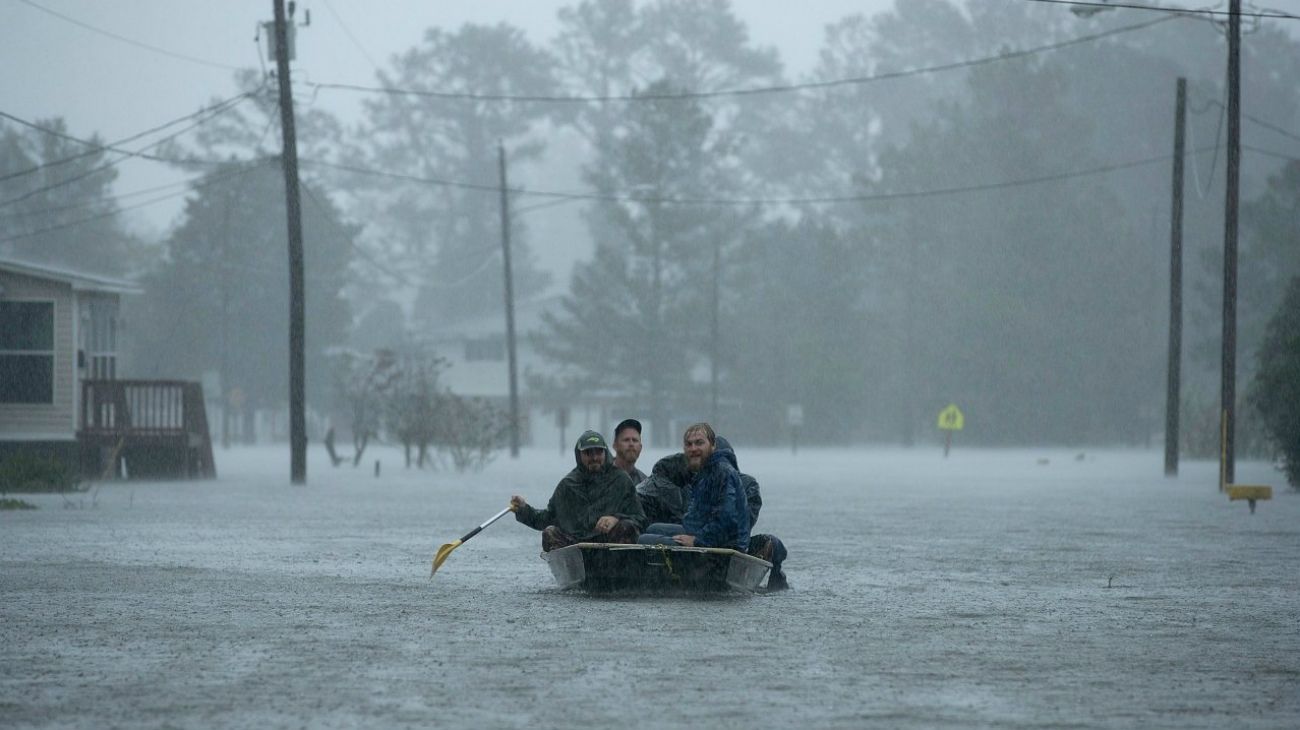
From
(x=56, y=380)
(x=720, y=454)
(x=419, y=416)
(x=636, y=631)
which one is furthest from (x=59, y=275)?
(x=636, y=631)

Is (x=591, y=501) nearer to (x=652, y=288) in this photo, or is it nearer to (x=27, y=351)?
(x=27, y=351)

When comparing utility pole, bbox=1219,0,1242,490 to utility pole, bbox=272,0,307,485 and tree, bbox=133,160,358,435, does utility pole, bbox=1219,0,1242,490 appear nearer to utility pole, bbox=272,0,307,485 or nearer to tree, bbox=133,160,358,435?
utility pole, bbox=272,0,307,485

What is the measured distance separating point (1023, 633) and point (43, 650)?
623cm

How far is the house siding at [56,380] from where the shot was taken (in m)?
37.6

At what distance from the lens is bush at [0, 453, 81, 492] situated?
3288 cm

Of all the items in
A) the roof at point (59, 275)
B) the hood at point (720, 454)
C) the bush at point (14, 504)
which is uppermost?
the roof at point (59, 275)

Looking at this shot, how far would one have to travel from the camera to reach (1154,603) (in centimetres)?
1508

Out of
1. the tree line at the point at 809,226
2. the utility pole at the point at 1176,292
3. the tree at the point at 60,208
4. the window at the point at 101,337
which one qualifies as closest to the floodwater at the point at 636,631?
the window at the point at 101,337

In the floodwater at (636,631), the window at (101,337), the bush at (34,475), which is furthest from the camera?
the window at (101,337)

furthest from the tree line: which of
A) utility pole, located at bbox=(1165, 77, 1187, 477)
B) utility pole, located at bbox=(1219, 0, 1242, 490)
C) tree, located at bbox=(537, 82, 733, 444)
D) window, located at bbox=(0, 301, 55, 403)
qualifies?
window, located at bbox=(0, 301, 55, 403)

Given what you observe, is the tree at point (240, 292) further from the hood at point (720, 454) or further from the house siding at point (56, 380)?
the hood at point (720, 454)

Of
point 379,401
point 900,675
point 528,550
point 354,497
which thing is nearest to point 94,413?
point 354,497

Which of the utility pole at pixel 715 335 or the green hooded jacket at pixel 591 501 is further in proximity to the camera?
the utility pole at pixel 715 335

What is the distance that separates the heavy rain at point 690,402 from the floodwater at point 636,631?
7 centimetres
